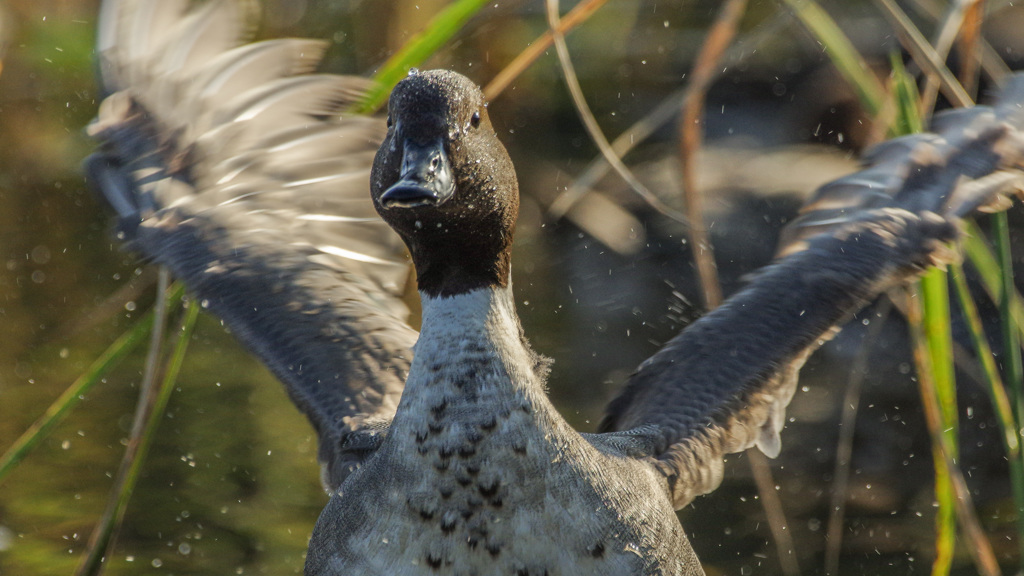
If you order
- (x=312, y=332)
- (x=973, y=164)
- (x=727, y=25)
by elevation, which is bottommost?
(x=312, y=332)

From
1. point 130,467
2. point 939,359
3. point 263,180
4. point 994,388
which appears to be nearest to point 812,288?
point 939,359

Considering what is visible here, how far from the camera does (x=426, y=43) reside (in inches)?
124

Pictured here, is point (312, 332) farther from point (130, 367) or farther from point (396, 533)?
point (130, 367)

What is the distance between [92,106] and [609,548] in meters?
5.90

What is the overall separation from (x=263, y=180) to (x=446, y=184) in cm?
164

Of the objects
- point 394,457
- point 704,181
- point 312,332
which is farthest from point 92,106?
point 394,457

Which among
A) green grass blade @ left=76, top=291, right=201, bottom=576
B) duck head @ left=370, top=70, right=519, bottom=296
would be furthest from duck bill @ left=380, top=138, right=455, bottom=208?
green grass blade @ left=76, top=291, right=201, bottom=576

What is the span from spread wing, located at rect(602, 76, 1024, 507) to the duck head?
917mm

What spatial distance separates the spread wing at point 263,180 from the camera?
3.62m

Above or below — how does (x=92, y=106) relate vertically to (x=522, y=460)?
below

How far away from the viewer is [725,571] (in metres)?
3.87

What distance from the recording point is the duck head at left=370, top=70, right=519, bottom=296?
240 centimetres

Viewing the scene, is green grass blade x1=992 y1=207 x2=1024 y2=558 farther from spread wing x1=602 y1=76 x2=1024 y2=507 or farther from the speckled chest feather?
the speckled chest feather

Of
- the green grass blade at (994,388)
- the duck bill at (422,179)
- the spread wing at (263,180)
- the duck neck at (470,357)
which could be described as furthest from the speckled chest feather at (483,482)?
the spread wing at (263,180)
